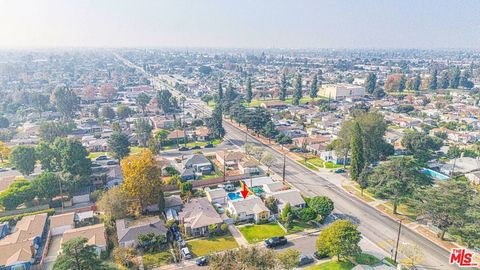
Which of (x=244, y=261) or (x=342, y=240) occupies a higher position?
(x=244, y=261)

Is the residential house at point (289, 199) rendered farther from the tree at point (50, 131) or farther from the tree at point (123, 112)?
the tree at point (123, 112)

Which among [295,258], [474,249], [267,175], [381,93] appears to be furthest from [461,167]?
[381,93]

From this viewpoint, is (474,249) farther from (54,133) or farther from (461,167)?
(54,133)

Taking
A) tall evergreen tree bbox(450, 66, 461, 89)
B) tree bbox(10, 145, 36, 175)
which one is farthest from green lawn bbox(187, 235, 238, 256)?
tall evergreen tree bbox(450, 66, 461, 89)

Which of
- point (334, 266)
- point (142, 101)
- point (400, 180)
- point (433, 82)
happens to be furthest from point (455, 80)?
point (334, 266)

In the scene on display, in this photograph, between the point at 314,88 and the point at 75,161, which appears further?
the point at 314,88

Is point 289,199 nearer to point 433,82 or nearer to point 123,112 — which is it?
point 123,112

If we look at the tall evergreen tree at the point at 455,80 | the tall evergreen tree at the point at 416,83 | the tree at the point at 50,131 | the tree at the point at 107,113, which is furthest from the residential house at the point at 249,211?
the tall evergreen tree at the point at 455,80
